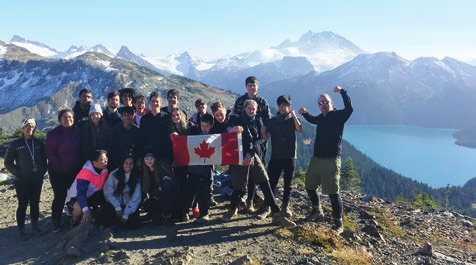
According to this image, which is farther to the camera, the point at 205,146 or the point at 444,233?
the point at 444,233

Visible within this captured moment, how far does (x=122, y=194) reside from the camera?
33.0 feet

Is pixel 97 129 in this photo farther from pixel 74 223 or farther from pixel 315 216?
pixel 315 216

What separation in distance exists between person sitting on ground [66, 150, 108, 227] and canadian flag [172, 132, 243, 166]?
2.03 m

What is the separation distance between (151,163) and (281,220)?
12.5 ft

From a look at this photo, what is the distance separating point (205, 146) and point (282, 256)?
12.0 ft

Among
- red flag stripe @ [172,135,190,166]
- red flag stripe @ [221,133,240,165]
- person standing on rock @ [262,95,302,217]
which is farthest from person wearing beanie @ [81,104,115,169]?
person standing on rock @ [262,95,302,217]

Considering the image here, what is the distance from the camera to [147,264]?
8289 millimetres

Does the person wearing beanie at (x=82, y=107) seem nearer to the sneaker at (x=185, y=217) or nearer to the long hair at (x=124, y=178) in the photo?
the long hair at (x=124, y=178)

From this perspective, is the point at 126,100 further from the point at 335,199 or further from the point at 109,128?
the point at 335,199

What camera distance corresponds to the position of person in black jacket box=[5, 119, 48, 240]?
32.9ft

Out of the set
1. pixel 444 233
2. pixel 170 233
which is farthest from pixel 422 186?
pixel 170 233

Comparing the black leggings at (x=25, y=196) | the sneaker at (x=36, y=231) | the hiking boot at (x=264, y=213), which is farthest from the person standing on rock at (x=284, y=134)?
the sneaker at (x=36, y=231)

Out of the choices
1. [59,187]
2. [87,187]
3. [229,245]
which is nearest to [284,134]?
[229,245]

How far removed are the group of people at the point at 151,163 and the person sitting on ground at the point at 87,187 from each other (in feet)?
0.08
